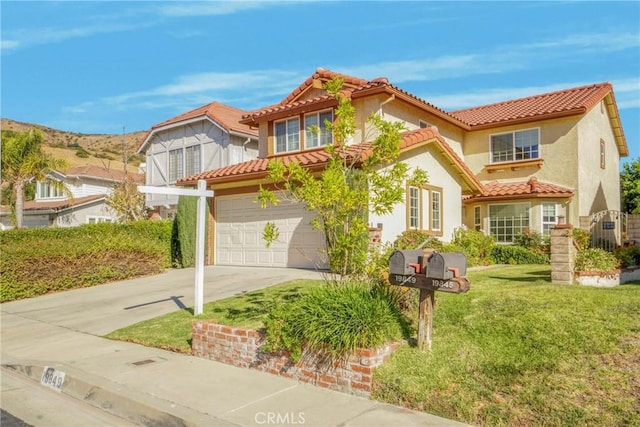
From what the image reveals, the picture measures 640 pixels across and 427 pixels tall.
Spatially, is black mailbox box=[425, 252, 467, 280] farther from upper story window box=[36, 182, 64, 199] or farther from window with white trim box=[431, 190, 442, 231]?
upper story window box=[36, 182, 64, 199]

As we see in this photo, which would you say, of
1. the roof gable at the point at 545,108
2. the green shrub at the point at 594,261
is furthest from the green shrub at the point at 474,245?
the roof gable at the point at 545,108

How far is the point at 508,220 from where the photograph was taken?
1973 cm

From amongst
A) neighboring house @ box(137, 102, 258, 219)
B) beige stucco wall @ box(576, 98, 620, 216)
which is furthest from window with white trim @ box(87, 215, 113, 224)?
beige stucco wall @ box(576, 98, 620, 216)

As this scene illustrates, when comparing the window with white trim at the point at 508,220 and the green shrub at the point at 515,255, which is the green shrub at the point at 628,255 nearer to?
the green shrub at the point at 515,255

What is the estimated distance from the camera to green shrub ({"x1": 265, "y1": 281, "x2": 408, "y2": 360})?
5.98m

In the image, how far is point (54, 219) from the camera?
1336 inches

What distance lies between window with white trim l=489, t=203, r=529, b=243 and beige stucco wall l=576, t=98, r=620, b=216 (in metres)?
2.07

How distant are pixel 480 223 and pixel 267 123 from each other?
9.38 metres

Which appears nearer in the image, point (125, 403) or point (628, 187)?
point (125, 403)

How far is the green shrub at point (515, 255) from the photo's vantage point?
56.0ft

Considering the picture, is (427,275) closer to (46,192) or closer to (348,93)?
(348,93)

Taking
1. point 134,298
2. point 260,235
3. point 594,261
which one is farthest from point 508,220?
point 134,298

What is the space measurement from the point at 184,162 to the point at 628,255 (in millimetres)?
22532

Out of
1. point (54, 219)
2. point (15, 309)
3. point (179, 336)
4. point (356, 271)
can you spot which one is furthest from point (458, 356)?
point (54, 219)
